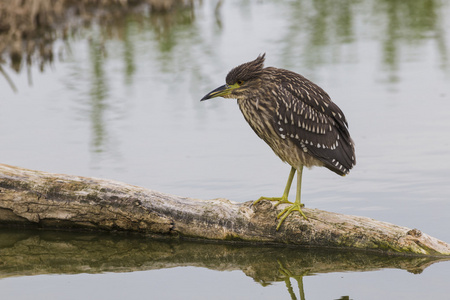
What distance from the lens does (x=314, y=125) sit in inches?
272

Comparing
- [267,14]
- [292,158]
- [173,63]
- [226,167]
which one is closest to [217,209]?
[292,158]

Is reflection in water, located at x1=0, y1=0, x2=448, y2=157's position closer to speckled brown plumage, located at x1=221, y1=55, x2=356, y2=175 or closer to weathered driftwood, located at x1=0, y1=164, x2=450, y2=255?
weathered driftwood, located at x1=0, y1=164, x2=450, y2=255

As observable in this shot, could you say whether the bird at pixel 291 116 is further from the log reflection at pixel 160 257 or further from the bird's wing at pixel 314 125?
the log reflection at pixel 160 257

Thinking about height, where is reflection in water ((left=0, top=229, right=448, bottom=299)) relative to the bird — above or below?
below

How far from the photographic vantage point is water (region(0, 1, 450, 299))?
245 inches

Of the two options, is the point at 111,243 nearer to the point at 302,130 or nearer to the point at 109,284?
the point at 109,284

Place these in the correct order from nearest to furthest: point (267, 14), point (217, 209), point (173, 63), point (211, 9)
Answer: point (217, 209), point (173, 63), point (267, 14), point (211, 9)

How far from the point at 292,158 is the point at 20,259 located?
2.39m

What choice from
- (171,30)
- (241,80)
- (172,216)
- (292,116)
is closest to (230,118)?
(241,80)

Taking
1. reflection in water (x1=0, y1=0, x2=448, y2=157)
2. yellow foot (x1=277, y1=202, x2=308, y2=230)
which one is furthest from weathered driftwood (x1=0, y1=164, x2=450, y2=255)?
reflection in water (x1=0, y1=0, x2=448, y2=157)

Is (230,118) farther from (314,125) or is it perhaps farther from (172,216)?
(172,216)

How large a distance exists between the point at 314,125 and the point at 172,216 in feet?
4.62

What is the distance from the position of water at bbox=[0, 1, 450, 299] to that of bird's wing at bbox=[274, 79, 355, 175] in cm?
67

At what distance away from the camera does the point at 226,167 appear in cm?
873
